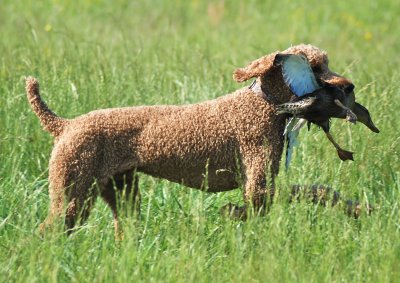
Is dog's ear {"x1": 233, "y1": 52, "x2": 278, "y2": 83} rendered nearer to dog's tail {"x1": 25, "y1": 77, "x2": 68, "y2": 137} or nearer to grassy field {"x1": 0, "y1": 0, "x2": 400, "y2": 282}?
grassy field {"x1": 0, "y1": 0, "x2": 400, "y2": 282}

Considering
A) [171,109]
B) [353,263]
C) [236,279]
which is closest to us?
[236,279]

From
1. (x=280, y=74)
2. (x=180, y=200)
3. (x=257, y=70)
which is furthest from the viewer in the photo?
(x=180, y=200)

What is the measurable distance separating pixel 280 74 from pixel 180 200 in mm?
1087

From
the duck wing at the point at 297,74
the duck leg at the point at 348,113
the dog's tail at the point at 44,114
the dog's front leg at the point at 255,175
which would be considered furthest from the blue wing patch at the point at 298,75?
the dog's tail at the point at 44,114

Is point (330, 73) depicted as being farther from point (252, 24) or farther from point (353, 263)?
point (252, 24)

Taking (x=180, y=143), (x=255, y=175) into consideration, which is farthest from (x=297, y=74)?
(x=180, y=143)

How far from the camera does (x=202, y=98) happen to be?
7.02 m

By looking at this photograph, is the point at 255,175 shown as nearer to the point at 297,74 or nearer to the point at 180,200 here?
the point at 297,74

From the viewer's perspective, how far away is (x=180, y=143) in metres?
4.92

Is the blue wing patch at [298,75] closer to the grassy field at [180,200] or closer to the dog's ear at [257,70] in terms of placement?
the dog's ear at [257,70]

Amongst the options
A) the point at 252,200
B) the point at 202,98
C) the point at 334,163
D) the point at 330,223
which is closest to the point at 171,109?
the point at 252,200

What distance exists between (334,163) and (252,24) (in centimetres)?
668

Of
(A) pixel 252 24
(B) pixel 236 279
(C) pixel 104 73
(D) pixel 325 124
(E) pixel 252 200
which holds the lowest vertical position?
(B) pixel 236 279

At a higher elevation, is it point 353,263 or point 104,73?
point 104,73
